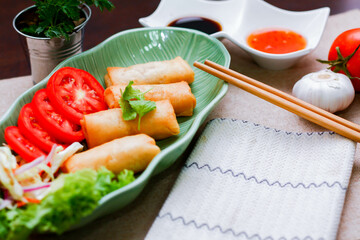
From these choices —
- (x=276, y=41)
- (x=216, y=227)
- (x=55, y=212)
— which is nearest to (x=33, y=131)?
Result: (x=55, y=212)

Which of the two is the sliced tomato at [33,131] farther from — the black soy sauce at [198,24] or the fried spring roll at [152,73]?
the black soy sauce at [198,24]

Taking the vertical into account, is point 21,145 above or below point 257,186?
above

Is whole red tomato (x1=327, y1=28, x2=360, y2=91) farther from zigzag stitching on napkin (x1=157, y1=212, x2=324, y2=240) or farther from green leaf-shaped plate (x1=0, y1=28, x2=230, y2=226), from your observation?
zigzag stitching on napkin (x1=157, y1=212, x2=324, y2=240)

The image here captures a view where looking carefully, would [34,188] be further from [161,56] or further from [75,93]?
[161,56]

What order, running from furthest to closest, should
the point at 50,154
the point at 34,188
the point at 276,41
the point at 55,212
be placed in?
the point at 276,41
the point at 50,154
the point at 34,188
the point at 55,212

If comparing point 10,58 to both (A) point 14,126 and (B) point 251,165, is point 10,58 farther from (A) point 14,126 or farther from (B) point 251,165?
(B) point 251,165

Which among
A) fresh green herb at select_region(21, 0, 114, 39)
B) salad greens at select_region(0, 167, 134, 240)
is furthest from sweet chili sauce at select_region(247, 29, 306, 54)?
salad greens at select_region(0, 167, 134, 240)
